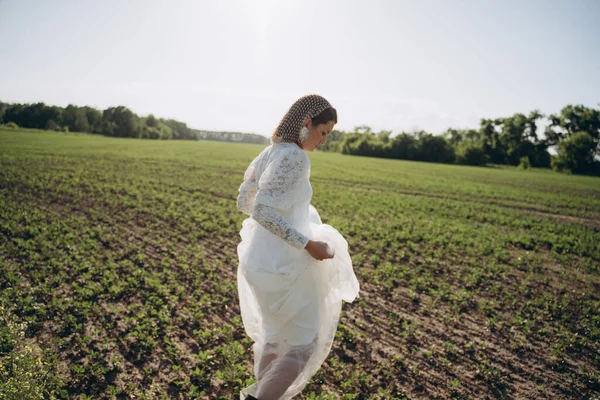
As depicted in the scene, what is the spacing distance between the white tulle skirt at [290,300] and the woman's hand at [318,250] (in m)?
0.16

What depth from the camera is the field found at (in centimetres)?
381

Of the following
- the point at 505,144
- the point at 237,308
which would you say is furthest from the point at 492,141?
the point at 237,308

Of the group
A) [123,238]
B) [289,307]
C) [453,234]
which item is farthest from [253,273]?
[453,234]

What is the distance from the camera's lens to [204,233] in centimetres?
920

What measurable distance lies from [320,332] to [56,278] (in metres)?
5.34

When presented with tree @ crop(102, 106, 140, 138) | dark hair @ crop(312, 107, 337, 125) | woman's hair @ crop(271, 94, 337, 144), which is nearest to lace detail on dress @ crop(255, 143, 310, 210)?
woman's hair @ crop(271, 94, 337, 144)

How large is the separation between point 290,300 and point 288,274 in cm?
19

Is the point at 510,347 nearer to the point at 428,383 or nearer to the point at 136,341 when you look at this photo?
the point at 428,383

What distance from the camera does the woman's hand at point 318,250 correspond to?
2188 millimetres

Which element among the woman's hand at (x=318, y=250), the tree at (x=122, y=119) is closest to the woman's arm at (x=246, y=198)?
the woman's hand at (x=318, y=250)

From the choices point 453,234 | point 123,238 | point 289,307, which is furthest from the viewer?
point 453,234

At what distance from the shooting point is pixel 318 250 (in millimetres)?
2197

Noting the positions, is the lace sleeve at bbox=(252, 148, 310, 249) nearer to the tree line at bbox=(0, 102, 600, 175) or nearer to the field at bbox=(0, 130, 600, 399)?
the field at bbox=(0, 130, 600, 399)

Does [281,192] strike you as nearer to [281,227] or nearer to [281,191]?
[281,191]
